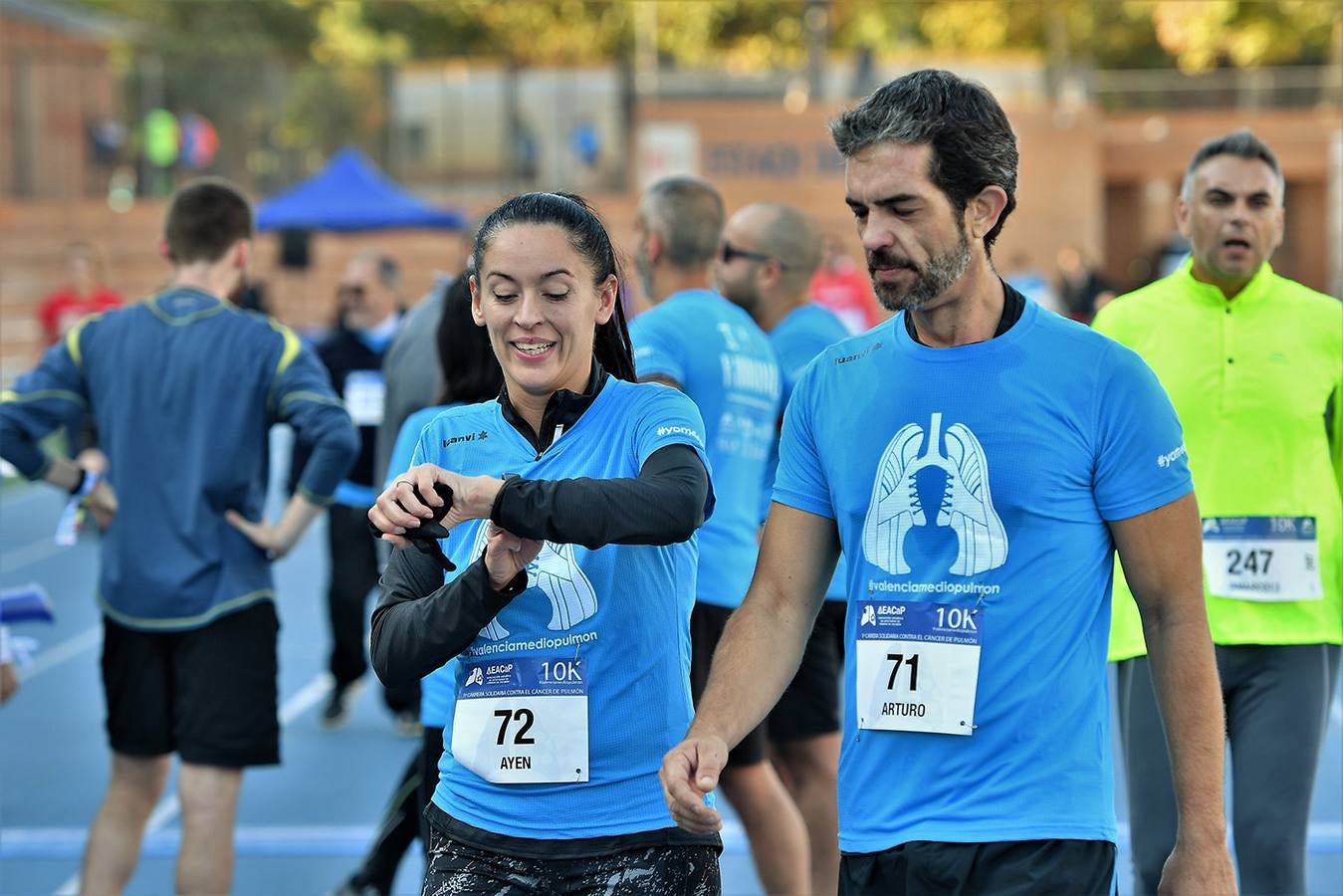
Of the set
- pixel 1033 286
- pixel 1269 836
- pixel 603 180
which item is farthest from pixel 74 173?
pixel 1269 836

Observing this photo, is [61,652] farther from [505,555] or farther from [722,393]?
[505,555]

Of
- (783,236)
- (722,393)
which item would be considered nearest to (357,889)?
(722,393)

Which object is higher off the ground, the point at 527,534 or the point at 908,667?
the point at 527,534

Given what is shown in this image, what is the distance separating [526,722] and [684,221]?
2679 mm

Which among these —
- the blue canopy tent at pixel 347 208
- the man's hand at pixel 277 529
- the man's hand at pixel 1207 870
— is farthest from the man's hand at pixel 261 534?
the blue canopy tent at pixel 347 208

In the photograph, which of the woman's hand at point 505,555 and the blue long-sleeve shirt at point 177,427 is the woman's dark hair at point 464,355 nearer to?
the blue long-sleeve shirt at point 177,427

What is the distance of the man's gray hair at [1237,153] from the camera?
4.66 metres

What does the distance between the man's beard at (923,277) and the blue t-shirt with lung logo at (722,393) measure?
212 cm

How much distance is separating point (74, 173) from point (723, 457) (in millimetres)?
31064

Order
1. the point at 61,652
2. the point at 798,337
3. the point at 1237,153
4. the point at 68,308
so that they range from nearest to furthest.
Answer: the point at 1237,153
the point at 798,337
the point at 61,652
the point at 68,308

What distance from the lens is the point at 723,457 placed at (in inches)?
200

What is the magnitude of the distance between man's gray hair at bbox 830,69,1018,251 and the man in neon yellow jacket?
181cm

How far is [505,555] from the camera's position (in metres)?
2.72

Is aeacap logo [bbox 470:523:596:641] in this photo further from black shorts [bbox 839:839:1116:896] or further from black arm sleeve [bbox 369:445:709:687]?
black shorts [bbox 839:839:1116:896]
